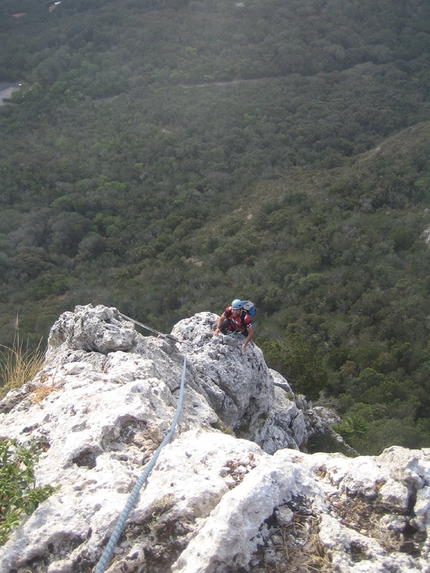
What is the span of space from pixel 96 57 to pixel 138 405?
91.0m

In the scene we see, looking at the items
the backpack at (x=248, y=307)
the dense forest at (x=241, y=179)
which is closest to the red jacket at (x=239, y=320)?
the backpack at (x=248, y=307)

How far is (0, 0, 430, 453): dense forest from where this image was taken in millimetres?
29494

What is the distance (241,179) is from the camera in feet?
192

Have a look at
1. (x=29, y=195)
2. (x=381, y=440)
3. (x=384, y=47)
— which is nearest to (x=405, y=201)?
(x=381, y=440)

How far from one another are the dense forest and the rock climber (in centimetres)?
635

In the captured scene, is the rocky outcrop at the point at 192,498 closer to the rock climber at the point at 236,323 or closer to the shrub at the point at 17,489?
the shrub at the point at 17,489

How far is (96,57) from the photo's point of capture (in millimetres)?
85375

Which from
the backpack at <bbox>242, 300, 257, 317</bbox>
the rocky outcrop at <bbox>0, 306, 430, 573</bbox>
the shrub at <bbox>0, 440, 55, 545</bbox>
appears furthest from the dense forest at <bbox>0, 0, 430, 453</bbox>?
the shrub at <bbox>0, 440, 55, 545</bbox>

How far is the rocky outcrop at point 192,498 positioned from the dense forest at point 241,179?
10.6 m

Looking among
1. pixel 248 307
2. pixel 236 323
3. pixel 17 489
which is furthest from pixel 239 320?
pixel 17 489

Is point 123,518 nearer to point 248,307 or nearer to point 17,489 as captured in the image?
point 17,489

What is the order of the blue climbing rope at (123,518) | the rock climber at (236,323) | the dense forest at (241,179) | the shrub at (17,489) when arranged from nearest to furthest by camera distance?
the blue climbing rope at (123,518) < the shrub at (17,489) < the rock climber at (236,323) < the dense forest at (241,179)

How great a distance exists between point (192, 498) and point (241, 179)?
56.3m

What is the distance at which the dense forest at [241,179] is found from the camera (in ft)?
96.8
